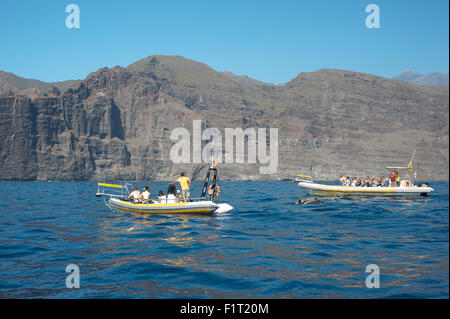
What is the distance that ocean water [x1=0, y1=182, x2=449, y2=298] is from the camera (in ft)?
33.7

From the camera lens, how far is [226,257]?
14.0 meters

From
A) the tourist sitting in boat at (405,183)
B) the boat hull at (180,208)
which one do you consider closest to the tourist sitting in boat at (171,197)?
the boat hull at (180,208)

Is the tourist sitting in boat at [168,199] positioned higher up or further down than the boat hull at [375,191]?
higher up

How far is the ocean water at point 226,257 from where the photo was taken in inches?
404

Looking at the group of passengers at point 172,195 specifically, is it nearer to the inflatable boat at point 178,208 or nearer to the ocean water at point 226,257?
the inflatable boat at point 178,208

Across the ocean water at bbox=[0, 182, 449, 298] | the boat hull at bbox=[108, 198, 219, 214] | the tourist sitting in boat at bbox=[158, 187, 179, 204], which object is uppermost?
the tourist sitting in boat at bbox=[158, 187, 179, 204]

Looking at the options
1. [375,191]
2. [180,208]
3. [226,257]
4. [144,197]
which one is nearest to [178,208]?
[180,208]

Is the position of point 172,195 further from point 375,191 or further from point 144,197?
point 375,191

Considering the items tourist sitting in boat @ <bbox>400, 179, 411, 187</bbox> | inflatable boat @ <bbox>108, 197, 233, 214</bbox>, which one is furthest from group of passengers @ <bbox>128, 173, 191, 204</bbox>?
tourist sitting in boat @ <bbox>400, 179, 411, 187</bbox>

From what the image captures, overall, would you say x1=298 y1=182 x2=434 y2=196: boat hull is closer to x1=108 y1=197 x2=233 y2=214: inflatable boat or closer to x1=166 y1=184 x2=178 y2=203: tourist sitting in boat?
x1=108 y1=197 x2=233 y2=214: inflatable boat

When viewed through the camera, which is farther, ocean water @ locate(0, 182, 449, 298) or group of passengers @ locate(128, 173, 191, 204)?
group of passengers @ locate(128, 173, 191, 204)

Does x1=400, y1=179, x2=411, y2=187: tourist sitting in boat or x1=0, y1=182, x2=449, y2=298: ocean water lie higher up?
x1=400, y1=179, x2=411, y2=187: tourist sitting in boat

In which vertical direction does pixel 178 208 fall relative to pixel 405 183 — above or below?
below
